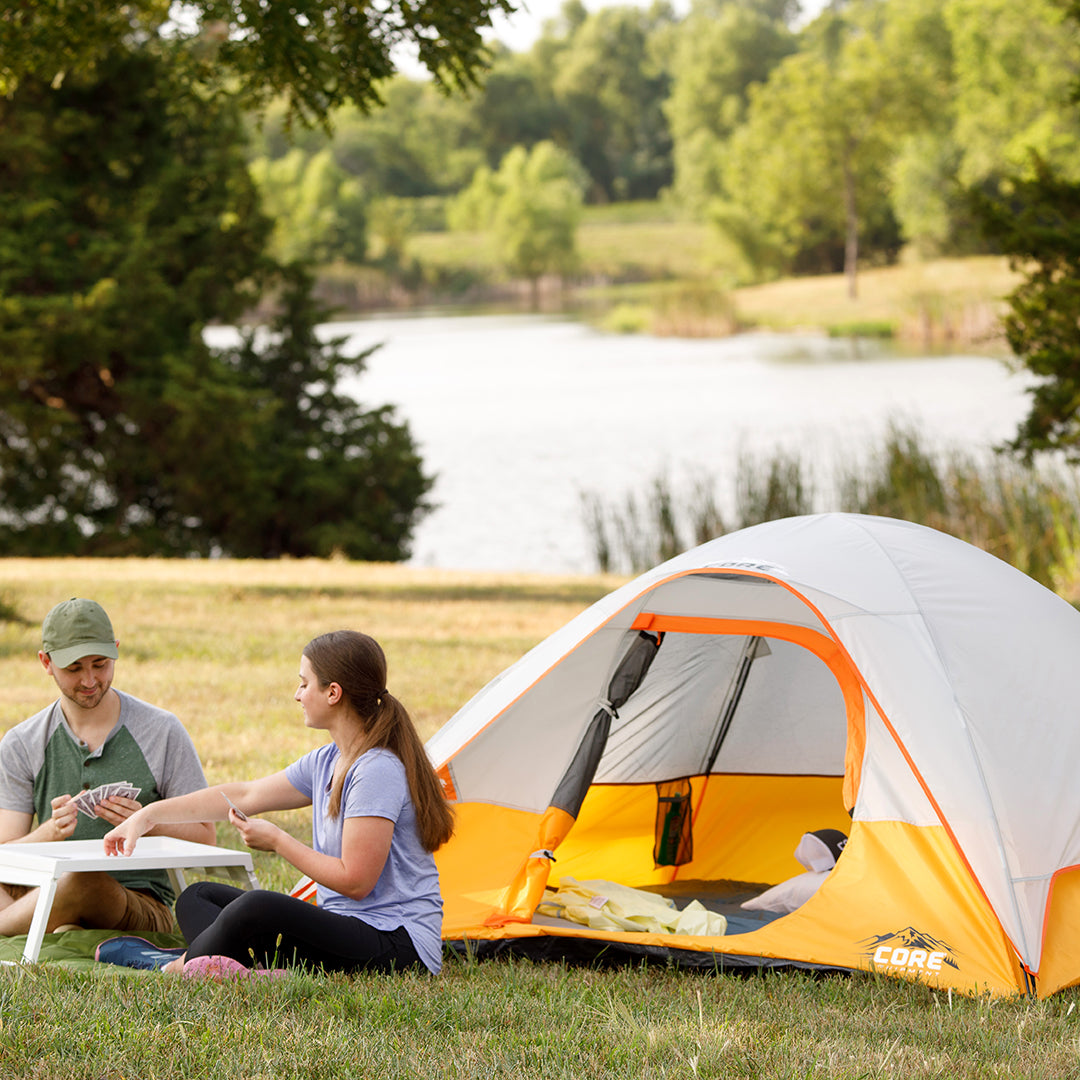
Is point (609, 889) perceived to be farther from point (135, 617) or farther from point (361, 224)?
point (361, 224)

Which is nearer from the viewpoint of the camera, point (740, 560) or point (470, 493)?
point (740, 560)

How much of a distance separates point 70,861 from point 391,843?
82 cm

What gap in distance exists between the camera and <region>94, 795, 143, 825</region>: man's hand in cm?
389

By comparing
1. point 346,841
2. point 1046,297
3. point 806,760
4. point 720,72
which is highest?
point 720,72

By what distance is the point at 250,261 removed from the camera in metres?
17.7

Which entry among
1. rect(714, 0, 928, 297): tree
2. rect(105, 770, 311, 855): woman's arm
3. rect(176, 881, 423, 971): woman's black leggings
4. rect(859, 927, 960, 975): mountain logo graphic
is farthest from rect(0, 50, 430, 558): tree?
rect(714, 0, 928, 297): tree

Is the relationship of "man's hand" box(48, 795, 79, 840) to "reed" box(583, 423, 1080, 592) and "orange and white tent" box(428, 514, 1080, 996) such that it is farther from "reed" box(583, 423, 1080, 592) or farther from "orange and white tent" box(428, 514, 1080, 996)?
"reed" box(583, 423, 1080, 592)

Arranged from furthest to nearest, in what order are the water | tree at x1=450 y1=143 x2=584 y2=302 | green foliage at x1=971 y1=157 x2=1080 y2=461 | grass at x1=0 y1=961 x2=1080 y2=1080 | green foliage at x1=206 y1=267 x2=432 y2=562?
1. tree at x1=450 y1=143 x2=584 y2=302
2. the water
3. green foliage at x1=206 y1=267 x2=432 y2=562
4. green foliage at x1=971 y1=157 x2=1080 y2=461
5. grass at x1=0 y1=961 x2=1080 y2=1080

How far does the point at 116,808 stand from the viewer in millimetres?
3906

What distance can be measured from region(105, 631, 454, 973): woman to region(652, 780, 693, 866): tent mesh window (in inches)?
77.9

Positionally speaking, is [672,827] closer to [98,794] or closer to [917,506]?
[98,794]

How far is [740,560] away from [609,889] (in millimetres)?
1338

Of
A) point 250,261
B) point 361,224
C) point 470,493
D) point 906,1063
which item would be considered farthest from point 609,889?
point 361,224

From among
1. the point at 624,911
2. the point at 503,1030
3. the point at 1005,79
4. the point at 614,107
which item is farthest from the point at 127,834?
the point at 614,107
